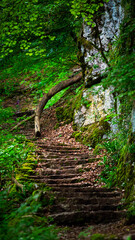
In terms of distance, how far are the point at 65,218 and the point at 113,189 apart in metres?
1.68

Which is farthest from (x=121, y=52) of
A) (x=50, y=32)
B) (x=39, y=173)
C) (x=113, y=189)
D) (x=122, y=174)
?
(x=50, y=32)

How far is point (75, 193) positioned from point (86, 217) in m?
0.77

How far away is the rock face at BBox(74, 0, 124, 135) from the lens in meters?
8.35

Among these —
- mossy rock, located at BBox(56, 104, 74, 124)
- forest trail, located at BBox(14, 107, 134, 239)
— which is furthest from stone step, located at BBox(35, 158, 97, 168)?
mossy rock, located at BBox(56, 104, 74, 124)

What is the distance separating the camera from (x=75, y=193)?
4352mm

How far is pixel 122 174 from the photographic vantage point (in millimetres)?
4758

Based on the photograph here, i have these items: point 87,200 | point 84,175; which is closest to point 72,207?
point 87,200

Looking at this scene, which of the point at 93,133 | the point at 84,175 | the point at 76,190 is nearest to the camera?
the point at 76,190

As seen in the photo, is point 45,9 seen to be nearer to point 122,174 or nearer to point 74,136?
point 74,136

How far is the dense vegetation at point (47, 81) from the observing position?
2.90 meters

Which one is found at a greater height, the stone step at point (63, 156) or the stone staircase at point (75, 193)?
the stone step at point (63, 156)

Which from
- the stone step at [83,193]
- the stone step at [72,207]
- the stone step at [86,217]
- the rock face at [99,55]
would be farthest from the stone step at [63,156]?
the stone step at [86,217]

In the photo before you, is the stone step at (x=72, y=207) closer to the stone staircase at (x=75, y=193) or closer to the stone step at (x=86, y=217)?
the stone staircase at (x=75, y=193)

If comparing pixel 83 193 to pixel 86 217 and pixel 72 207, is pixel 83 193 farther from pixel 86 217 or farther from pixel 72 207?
pixel 86 217
